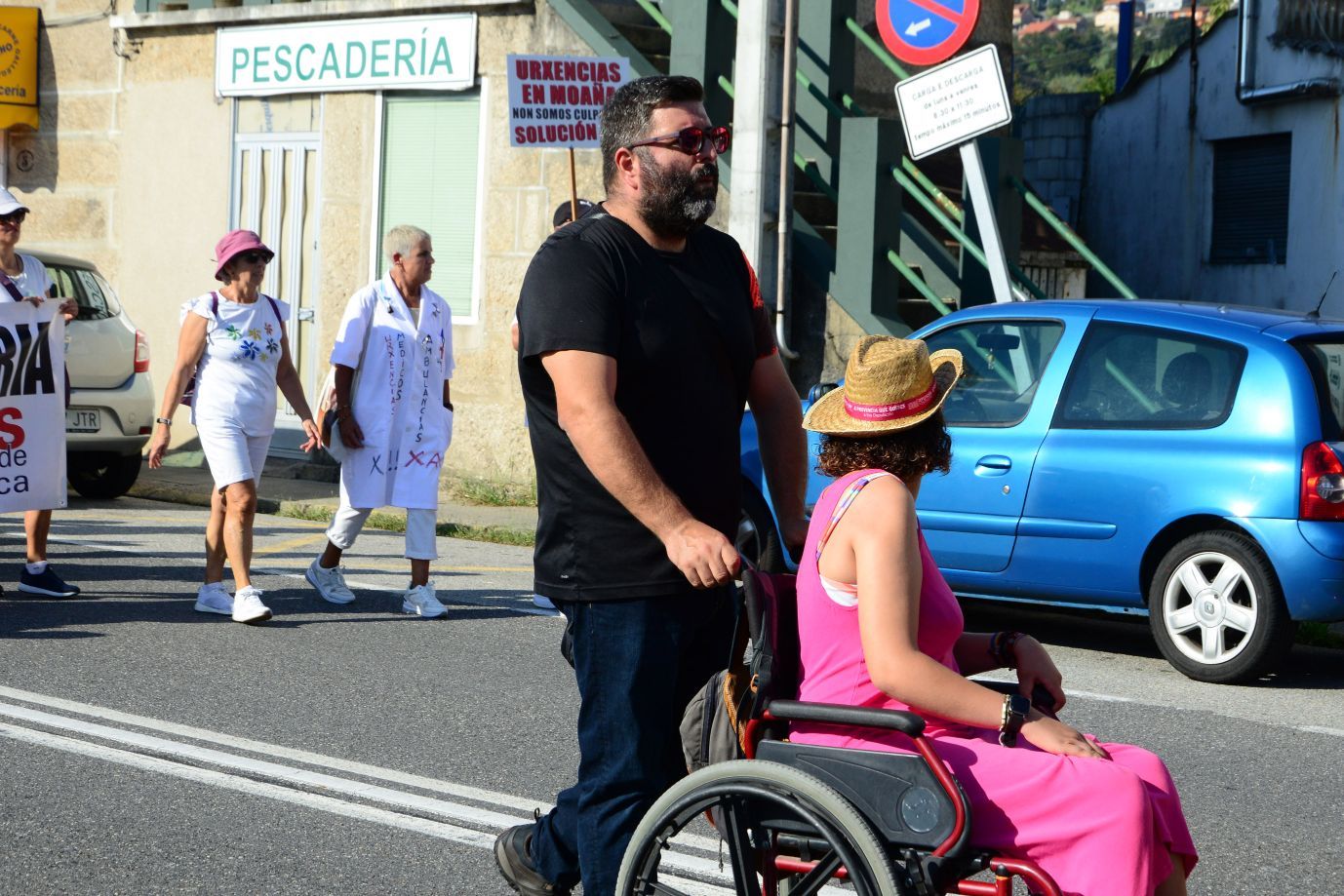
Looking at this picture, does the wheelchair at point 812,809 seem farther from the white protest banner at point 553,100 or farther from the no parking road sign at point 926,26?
the white protest banner at point 553,100

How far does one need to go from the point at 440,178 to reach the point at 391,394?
7.00 m

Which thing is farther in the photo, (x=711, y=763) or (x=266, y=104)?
(x=266, y=104)

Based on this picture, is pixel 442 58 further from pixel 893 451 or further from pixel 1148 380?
pixel 893 451

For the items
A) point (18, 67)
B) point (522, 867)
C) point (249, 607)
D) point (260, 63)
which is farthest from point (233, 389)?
point (18, 67)

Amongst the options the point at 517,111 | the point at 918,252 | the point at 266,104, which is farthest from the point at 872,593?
the point at 266,104

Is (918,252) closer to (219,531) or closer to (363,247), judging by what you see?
(363,247)

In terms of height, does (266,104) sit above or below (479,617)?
above

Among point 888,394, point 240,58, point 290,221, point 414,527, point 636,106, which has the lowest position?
point 414,527

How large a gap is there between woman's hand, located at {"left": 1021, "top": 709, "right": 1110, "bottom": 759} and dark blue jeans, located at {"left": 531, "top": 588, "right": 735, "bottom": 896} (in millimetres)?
742

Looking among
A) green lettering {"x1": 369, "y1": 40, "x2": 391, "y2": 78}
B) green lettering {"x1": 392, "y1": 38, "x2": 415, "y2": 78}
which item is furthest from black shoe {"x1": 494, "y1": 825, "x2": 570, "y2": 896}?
green lettering {"x1": 369, "y1": 40, "x2": 391, "y2": 78}

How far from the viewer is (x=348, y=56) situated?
16.2 metres

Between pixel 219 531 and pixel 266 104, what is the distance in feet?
30.1

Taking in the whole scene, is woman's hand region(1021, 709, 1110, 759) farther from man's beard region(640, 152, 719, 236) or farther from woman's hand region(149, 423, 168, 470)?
woman's hand region(149, 423, 168, 470)

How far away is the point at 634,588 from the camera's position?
383 cm
